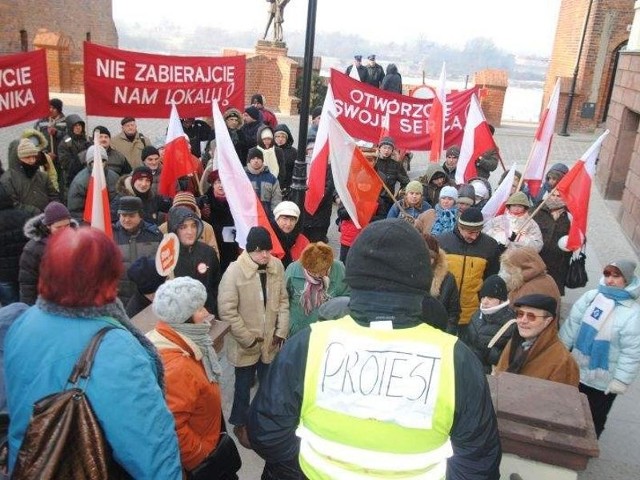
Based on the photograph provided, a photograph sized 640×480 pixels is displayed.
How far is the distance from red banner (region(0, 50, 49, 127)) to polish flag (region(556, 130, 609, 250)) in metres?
5.58

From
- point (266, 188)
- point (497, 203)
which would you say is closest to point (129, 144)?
point (266, 188)

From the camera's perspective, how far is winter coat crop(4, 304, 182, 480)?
72.9 inches

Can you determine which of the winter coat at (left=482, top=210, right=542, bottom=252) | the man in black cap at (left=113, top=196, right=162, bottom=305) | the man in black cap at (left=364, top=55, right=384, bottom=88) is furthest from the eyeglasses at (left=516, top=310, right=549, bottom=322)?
the man in black cap at (left=364, top=55, right=384, bottom=88)

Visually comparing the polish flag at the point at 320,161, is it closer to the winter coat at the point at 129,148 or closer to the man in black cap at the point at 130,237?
the man in black cap at the point at 130,237

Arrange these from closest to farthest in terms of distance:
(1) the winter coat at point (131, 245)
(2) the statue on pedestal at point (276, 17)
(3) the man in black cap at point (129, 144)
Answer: (1) the winter coat at point (131, 245) < (3) the man in black cap at point (129, 144) < (2) the statue on pedestal at point (276, 17)

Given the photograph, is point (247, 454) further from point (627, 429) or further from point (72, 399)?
point (627, 429)

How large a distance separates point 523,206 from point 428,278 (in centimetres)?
443

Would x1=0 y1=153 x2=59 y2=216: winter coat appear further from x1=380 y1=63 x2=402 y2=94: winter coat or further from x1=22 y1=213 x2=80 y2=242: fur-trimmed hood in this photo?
x1=380 y1=63 x2=402 y2=94: winter coat

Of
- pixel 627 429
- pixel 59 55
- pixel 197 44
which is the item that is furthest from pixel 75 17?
pixel 197 44

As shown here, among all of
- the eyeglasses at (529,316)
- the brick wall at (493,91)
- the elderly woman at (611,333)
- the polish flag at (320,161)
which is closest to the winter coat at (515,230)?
the elderly woman at (611,333)

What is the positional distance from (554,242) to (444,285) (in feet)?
6.76

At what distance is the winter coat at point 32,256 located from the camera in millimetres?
4402

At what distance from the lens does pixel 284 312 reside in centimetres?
446

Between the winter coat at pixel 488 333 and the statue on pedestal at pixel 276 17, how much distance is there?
1935cm
